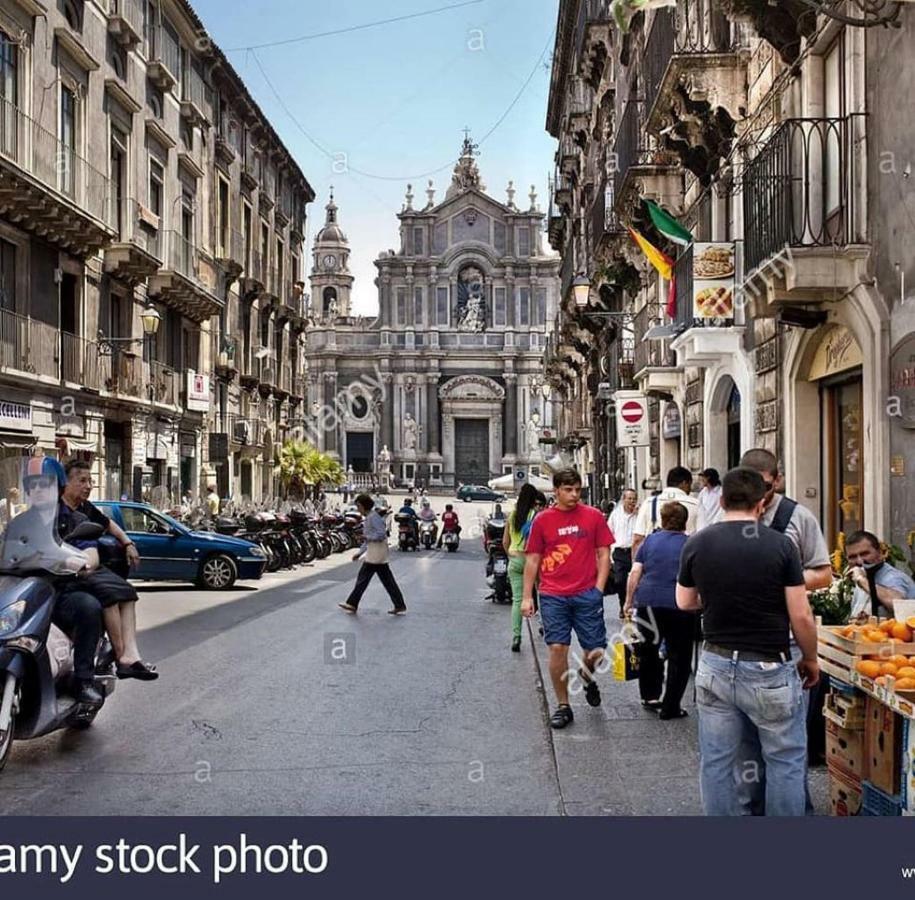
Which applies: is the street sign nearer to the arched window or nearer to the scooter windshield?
the scooter windshield

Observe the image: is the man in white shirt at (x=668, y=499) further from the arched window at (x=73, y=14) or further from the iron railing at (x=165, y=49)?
the iron railing at (x=165, y=49)

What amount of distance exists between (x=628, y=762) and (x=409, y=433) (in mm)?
72680

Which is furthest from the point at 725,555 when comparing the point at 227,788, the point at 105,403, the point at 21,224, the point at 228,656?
the point at 105,403

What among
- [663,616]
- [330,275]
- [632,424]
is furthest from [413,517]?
[330,275]

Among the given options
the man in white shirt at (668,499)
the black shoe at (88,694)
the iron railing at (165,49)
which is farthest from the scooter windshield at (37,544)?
the iron railing at (165,49)

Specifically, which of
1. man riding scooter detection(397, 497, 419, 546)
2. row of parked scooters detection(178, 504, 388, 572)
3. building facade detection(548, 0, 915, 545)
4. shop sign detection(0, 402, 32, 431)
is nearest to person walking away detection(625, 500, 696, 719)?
building facade detection(548, 0, 915, 545)

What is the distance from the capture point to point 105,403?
25.7 meters

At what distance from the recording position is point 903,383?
31.6ft

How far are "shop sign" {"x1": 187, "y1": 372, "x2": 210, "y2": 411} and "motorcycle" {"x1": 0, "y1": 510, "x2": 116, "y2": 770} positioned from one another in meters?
24.8

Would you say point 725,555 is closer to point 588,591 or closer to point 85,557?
point 588,591

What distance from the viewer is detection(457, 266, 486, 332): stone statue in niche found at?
81.8 m

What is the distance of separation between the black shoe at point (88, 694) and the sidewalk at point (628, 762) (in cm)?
266

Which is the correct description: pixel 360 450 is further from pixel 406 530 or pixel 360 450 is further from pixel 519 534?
pixel 519 534

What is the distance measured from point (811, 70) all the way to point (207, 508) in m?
20.1
